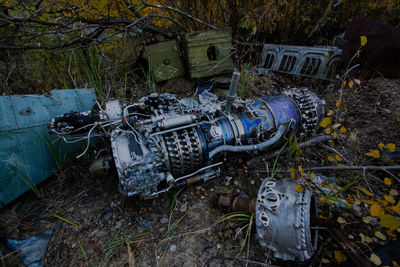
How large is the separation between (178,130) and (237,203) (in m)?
0.91

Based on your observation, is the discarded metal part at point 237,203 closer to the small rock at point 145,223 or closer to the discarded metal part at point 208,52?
the small rock at point 145,223

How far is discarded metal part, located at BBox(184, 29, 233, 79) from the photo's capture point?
3225 millimetres

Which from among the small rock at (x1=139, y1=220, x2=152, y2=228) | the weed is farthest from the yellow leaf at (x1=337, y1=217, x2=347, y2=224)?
the weed

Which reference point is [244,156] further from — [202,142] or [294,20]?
[294,20]

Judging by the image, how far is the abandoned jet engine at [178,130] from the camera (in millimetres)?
1771

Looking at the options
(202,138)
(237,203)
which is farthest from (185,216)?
(202,138)

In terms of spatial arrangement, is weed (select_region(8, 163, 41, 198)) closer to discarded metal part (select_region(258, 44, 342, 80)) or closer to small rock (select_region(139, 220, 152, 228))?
small rock (select_region(139, 220, 152, 228))

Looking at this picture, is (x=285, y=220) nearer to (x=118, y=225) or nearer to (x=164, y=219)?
(x=164, y=219)

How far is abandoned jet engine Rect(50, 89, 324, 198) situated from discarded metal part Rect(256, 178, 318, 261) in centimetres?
55

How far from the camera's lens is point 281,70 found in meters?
3.75

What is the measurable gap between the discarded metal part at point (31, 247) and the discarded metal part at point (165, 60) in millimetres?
2549

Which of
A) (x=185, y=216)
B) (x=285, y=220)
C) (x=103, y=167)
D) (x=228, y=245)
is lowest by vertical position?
(x=228, y=245)

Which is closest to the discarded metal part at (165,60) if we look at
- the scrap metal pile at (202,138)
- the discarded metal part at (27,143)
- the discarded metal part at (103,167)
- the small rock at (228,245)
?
the scrap metal pile at (202,138)

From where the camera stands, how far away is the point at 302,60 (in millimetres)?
3441
